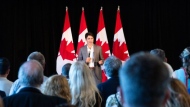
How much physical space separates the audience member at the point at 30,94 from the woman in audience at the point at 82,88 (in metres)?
0.69

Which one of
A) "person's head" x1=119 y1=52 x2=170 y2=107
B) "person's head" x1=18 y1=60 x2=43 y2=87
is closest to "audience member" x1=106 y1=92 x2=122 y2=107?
"person's head" x1=18 y1=60 x2=43 y2=87

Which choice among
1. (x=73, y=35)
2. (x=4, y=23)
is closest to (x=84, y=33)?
(x=73, y=35)

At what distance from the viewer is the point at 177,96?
2.33 meters

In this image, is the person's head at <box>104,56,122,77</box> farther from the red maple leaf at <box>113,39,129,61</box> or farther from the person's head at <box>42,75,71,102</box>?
the red maple leaf at <box>113,39,129,61</box>

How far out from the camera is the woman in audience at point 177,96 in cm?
233

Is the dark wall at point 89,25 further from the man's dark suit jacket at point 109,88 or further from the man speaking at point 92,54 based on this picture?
the man's dark suit jacket at point 109,88

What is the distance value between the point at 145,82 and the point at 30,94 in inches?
52.5

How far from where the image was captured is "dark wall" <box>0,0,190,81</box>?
7.73 m

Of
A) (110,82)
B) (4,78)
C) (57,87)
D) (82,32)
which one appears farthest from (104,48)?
(57,87)

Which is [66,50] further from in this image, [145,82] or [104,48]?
[145,82]

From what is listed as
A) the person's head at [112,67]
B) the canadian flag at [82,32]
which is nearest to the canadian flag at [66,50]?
the canadian flag at [82,32]

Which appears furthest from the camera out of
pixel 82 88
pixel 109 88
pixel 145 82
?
pixel 109 88

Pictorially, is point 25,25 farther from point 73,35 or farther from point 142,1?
point 142,1

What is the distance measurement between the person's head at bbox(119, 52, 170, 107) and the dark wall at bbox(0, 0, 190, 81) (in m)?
6.69
